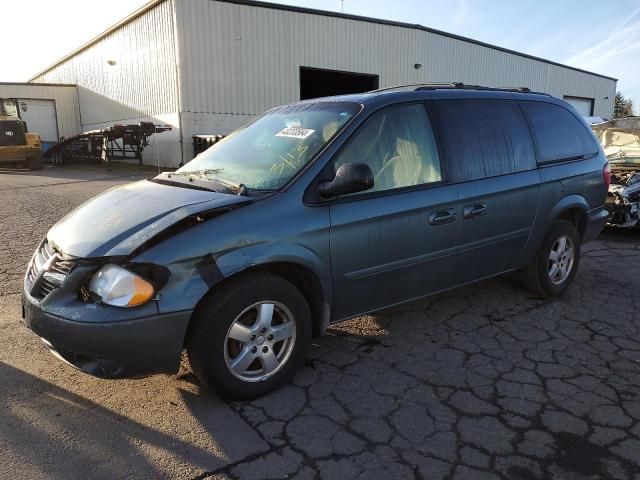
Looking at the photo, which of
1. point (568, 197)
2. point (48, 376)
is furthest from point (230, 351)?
point (568, 197)

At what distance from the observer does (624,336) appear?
3.89 meters

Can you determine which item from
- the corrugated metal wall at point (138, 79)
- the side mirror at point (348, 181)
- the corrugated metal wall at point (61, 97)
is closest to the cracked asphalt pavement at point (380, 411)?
the side mirror at point (348, 181)

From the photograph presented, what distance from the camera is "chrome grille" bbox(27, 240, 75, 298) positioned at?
2.70 metres

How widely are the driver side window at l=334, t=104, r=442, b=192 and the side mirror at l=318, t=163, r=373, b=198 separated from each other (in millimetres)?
213

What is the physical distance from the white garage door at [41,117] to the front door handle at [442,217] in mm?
32535

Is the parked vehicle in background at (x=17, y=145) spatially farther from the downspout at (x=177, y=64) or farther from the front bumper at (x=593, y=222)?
the front bumper at (x=593, y=222)

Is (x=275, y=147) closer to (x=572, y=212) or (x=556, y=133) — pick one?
(x=556, y=133)

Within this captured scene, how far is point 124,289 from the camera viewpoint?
99.4 inches

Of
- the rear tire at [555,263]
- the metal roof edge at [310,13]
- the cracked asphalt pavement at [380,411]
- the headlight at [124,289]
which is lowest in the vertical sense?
the cracked asphalt pavement at [380,411]

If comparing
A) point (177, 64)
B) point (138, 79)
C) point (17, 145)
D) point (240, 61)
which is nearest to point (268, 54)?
point (240, 61)

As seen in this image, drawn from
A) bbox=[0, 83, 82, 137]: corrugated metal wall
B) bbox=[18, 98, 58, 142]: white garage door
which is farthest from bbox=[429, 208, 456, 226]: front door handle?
bbox=[0, 83, 82, 137]: corrugated metal wall

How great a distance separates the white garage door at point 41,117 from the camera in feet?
98.0

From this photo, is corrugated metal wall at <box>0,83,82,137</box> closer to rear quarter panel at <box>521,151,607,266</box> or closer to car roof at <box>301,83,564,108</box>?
car roof at <box>301,83,564,108</box>

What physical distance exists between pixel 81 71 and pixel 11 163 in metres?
12.2
